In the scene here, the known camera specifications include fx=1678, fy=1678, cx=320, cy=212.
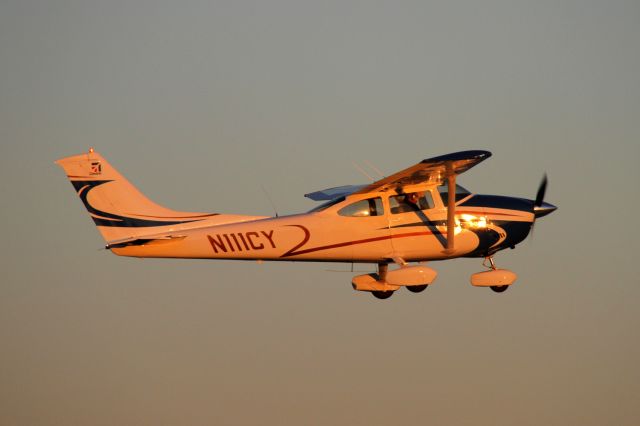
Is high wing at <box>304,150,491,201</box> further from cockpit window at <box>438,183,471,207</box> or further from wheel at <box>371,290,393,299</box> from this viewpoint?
wheel at <box>371,290,393,299</box>

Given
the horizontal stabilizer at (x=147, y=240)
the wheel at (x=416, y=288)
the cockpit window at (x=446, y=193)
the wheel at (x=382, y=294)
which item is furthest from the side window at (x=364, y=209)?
the horizontal stabilizer at (x=147, y=240)

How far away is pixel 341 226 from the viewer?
31.9 m

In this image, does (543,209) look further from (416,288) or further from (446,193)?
(416,288)

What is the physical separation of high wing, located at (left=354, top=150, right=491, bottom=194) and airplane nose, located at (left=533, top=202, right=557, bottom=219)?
1.99 meters

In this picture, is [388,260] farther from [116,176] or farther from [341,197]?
[116,176]

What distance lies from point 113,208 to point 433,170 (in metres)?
6.08

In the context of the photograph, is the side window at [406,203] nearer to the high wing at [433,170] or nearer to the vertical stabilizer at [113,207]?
the high wing at [433,170]

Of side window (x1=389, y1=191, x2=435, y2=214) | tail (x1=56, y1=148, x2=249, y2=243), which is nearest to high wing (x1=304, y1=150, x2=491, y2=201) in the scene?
side window (x1=389, y1=191, x2=435, y2=214)

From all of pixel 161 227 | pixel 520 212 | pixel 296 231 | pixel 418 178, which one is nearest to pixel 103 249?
pixel 161 227

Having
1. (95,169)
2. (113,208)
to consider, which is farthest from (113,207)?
(95,169)

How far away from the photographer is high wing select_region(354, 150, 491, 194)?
1206 inches

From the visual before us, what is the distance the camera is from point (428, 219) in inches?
1267

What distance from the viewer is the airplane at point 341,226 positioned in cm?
3148

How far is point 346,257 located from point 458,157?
10.2 ft
